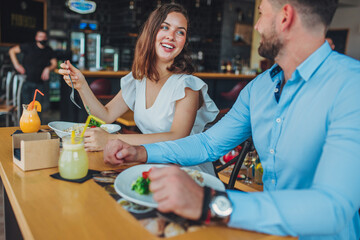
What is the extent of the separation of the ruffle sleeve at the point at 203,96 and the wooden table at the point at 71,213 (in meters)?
0.85

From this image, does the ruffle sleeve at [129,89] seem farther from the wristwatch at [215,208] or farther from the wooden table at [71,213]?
the wristwatch at [215,208]

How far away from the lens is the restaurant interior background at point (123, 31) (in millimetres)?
7488

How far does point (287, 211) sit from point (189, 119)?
1.03m

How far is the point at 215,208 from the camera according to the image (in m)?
0.77

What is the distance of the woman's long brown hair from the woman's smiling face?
27 mm

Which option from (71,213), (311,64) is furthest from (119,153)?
(311,64)

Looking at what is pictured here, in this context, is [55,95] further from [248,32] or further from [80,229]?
[80,229]

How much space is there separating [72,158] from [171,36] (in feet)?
3.49

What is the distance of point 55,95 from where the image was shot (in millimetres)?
7965

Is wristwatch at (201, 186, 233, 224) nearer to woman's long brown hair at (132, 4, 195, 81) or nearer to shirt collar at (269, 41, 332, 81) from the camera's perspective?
shirt collar at (269, 41, 332, 81)

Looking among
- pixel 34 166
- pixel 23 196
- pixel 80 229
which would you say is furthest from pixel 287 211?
pixel 34 166

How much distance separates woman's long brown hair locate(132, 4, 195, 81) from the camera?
1.86 metres

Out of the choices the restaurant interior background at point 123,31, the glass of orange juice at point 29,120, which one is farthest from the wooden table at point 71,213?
the restaurant interior background at point 123,31

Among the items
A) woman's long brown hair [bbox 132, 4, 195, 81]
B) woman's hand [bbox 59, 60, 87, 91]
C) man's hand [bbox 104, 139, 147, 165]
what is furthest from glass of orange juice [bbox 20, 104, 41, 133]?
woman's long brown hair [bbox 132, 4, 195, 81]
